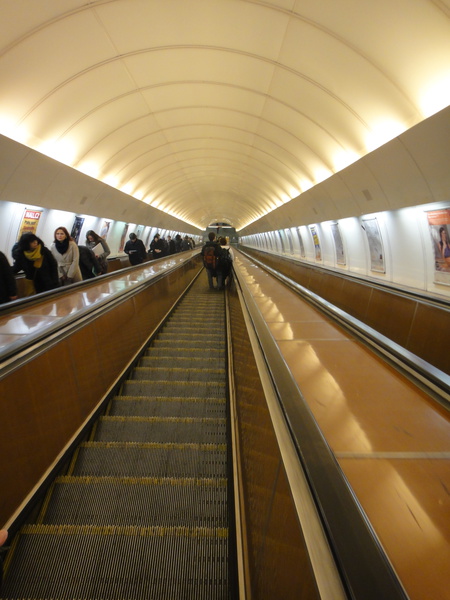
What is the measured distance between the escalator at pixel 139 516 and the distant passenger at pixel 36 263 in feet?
8.28

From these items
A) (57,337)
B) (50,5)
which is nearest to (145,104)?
(50,5)

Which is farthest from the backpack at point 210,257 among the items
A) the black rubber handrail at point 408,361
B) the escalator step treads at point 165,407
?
the escalator step treads at point 165,407

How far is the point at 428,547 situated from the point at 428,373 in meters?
1.43

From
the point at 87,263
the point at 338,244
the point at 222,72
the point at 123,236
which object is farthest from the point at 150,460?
the point at 123,236

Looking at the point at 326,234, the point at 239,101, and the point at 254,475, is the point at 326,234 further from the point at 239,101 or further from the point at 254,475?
the point at 254,475

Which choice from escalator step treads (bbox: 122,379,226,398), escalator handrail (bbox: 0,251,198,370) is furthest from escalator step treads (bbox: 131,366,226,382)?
escalator handrail (bbox: 0,251,198,370)

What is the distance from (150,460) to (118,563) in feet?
3.07

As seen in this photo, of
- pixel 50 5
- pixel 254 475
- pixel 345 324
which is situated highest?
pixel 50 5

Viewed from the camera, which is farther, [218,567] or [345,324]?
[345,324]

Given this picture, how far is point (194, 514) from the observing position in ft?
7.52

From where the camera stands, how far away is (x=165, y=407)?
3.78 meters

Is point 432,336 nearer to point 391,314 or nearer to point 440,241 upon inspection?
point 391,314

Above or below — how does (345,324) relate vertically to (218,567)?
above

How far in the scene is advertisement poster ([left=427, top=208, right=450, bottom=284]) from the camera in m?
7.55
